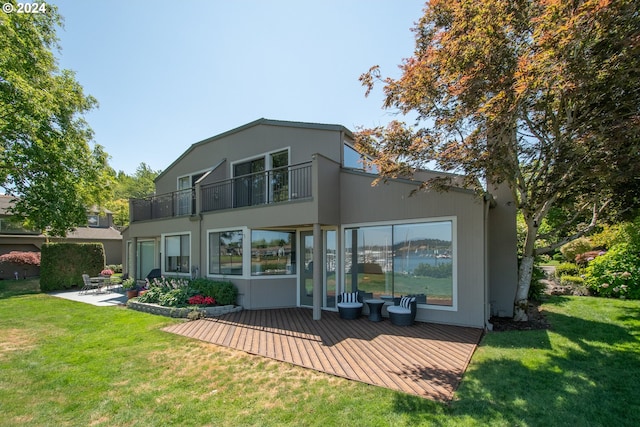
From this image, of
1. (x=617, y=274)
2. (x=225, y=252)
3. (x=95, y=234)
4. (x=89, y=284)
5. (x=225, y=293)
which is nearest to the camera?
(x=225, y=293)

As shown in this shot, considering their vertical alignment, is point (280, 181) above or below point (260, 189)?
above

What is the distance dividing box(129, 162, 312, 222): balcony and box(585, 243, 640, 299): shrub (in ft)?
36.1

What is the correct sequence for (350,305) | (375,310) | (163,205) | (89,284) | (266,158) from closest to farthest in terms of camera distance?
(375,310) → (350,305) → (266,158) → (163,205) → (89,284)

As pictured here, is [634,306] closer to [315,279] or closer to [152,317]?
[315,279]

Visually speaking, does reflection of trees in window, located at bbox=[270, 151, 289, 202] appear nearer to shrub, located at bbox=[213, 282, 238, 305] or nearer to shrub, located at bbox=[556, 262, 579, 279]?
shrub, located at bbox=[213, 282, 238, 305]

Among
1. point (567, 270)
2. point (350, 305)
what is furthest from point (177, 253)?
point (567, 270)

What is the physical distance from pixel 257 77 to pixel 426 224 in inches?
291

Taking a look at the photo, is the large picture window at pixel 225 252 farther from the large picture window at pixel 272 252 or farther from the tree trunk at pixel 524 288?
the tree trunk at pixel 524 288

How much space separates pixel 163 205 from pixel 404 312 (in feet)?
40.2

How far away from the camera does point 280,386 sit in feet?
15.1

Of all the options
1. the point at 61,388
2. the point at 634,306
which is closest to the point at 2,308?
the point at 61,388

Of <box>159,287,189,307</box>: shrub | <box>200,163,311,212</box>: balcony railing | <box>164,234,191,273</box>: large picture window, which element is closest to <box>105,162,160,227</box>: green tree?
<box>164,234,191,273</box>: large picture window

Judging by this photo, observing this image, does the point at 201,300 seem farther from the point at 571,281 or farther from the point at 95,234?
the point at 95,234

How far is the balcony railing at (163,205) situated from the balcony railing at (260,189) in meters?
1.34
